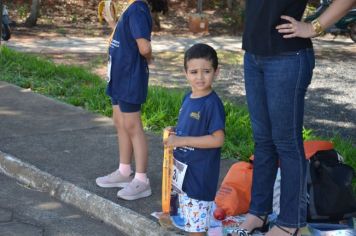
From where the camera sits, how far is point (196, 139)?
3.64 metres

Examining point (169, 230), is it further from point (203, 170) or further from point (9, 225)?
point (9, 225)

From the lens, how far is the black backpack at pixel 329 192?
3916mm

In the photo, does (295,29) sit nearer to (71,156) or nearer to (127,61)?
(127,61)

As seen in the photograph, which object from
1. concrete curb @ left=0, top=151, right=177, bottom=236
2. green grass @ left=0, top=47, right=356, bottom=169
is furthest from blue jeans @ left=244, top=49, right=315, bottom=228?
green grass @ left=0, top=47, right=356, bottom=169

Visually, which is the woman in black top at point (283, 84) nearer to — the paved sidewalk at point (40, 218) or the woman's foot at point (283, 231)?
the woman's foot at point (283, 231)

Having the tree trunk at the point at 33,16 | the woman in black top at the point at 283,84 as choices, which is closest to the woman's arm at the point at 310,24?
the woman in black top at the point at 283,84

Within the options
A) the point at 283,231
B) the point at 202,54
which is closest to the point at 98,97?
the point at 202,54

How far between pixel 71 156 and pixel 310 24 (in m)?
2.78

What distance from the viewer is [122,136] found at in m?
4.74

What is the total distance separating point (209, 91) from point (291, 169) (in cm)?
64

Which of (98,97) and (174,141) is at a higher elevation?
(174,141)

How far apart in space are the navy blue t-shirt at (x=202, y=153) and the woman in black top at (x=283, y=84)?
10.2 inches

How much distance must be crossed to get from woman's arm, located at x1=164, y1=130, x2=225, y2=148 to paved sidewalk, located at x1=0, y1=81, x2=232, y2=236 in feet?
2.32

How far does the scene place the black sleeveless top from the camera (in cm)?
352
